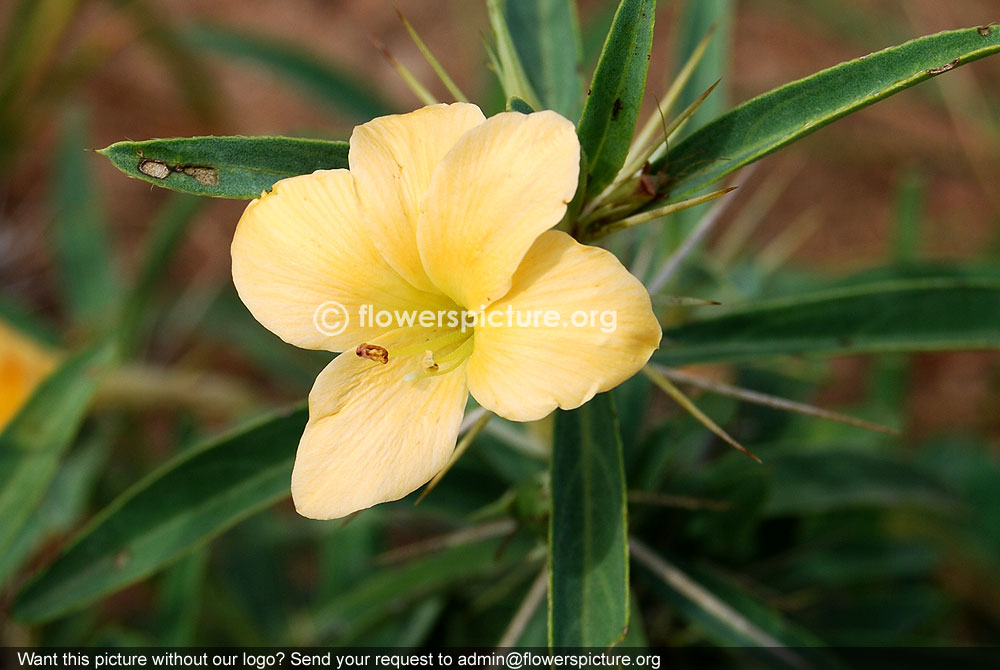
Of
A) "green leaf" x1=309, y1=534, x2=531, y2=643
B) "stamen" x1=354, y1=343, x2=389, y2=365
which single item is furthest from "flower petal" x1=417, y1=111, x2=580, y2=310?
"green leaf" x1=309, y1=534, x2=531, y2=643

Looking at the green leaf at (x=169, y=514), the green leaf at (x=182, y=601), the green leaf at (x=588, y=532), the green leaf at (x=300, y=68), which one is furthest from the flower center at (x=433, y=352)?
the green leaf at (x=300, y=68)

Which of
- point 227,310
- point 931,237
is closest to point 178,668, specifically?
point 227,310

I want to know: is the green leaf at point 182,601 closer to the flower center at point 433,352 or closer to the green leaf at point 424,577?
the green leaf at point 424,577

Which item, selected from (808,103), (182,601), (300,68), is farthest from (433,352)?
(300,68)

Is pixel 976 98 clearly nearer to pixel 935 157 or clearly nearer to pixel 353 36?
pixel 935 157

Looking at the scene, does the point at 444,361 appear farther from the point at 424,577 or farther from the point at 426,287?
the point at 424,577

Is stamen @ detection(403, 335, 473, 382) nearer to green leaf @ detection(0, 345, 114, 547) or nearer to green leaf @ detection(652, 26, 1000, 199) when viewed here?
green leaf @ detection(652, 26, 1000, 199)
